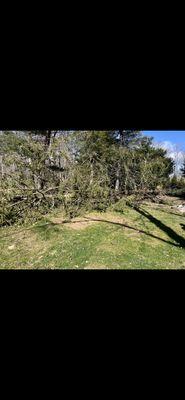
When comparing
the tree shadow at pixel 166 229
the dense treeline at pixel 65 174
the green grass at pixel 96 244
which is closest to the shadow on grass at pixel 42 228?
the green grass at pixel 96 244

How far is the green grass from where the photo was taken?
8.34 m

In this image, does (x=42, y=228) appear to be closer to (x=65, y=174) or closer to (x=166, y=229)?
(x=65, y=174)

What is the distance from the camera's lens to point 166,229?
1304 cm

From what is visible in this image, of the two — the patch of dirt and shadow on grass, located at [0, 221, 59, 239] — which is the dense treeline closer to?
→ the patch of dirt

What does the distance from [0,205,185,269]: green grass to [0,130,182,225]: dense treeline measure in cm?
105

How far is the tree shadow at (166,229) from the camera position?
36.8ft

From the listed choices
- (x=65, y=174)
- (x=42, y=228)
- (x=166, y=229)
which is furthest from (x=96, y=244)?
(x=166, y=229)

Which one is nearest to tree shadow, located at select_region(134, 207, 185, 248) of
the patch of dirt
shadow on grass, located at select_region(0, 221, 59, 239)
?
the patch of dirt

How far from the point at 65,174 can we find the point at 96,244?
3.39 metres
